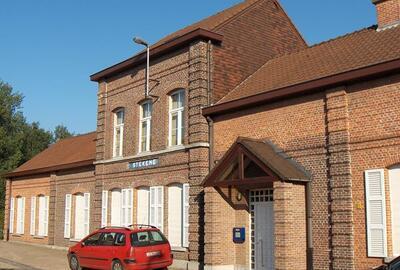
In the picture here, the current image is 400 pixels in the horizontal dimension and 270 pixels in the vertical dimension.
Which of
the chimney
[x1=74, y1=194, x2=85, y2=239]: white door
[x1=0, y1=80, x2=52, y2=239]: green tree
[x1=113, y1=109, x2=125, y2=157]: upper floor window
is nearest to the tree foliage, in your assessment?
[x1=0, y1=80, x2=52, y2=239]: green tree

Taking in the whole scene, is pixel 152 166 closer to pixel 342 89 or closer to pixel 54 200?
pixel 342 89

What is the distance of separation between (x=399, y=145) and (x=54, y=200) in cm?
2242

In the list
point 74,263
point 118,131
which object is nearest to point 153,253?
point 74,263

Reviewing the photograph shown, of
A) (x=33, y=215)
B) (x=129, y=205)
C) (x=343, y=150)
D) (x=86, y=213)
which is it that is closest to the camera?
(x=343, y=150)

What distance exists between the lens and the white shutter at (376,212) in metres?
13.3

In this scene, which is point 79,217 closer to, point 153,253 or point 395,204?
point 153,253

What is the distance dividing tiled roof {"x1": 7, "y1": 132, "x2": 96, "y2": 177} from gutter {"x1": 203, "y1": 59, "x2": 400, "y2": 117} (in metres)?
11.2

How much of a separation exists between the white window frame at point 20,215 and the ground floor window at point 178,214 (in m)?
17.6

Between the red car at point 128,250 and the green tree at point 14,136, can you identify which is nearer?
the red car at point 128,250

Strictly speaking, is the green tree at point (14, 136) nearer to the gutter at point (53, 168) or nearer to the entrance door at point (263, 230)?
the gutter at point (53, 168)

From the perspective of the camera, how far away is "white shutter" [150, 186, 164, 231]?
2098 cm

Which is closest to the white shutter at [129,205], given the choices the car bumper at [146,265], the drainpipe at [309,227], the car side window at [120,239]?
the car side window at [120,239]

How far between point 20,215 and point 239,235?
72.8 ft

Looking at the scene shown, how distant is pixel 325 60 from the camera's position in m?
17.2
